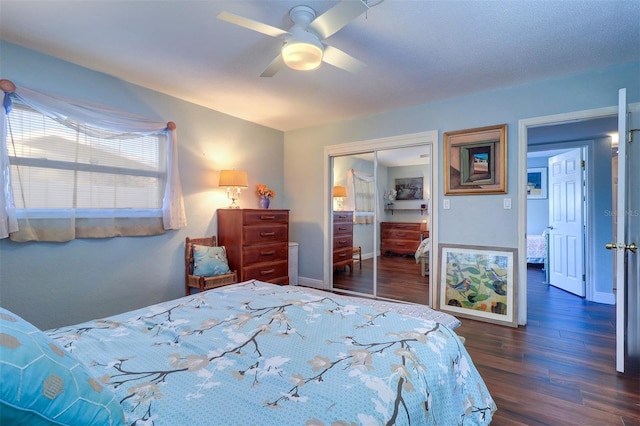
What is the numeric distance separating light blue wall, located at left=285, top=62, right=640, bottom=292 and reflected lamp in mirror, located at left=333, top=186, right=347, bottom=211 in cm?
21

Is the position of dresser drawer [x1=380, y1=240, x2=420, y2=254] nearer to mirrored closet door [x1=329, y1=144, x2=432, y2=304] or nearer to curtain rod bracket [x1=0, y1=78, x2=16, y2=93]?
mirrored closet door [x1=329, y1=144, x2=432, y2=304]

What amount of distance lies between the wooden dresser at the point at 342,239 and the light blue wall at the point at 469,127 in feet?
0.73

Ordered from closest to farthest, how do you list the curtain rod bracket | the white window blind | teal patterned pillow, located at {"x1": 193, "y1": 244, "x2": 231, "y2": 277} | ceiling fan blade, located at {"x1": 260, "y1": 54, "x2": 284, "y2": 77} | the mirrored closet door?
ceiling fan blade, located at {"x1": 260, "y1": 54, "x2": 284, "y2": 77}, the curtain rod bracket, the white window blind, teal patterned pillow, located at {"x1": 193, "y1": 244, "x2": 231, "y2": 277}, the mirrored closet door

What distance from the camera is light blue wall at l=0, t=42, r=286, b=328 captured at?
2.34 metres

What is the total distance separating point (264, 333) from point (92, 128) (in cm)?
259

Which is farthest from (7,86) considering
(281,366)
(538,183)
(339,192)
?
(538,183)

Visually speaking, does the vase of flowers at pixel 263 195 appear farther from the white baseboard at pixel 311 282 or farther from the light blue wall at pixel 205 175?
the white baseboard at pixel 311 282

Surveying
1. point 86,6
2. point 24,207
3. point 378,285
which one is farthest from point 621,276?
point 24,207

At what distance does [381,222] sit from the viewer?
4.08m

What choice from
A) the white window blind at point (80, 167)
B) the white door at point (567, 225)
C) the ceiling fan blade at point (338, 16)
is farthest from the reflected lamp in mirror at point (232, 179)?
the white door at point (567, 225)

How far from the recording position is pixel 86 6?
1.87 m

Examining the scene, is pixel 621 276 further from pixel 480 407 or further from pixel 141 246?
pixel 141 246

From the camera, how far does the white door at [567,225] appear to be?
4016mm

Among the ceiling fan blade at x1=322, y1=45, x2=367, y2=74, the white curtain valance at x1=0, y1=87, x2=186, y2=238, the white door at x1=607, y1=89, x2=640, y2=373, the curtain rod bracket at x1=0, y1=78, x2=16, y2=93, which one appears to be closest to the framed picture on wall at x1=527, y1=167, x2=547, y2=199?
the white door at x1=607, y1=89, x2=640, y2=373
